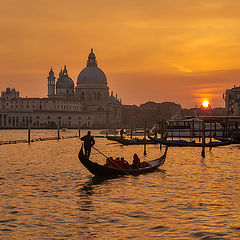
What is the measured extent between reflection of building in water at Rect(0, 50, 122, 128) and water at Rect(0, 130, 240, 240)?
150 metres

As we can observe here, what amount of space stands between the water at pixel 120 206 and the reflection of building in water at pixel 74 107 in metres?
150

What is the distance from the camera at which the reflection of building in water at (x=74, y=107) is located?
174 m

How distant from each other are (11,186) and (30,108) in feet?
536

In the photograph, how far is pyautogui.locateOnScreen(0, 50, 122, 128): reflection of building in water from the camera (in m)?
174

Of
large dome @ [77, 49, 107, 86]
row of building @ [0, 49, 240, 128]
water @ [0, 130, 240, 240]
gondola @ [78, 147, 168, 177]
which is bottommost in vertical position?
water @ [0, 130, 240, 240]

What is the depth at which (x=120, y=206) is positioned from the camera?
1645cm

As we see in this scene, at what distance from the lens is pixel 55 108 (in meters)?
180

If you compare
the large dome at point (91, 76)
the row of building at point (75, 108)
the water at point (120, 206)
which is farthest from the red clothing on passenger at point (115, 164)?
the large dome at point (91, 76)

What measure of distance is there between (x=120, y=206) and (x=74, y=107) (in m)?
172

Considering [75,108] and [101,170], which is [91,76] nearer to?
[75,108]

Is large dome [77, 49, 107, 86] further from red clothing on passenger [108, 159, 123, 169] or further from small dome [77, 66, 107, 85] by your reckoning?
red clothing on passenger [108, 159, 123, 169]

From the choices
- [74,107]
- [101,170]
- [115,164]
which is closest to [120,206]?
[101,170]

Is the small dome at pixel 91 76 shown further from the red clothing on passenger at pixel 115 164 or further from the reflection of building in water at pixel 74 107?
the red clothing on passenger at pixel 115 164

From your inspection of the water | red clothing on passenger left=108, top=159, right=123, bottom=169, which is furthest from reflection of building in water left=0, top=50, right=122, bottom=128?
red clothing on passenger left=108, top=159, right=123, bottom=169
